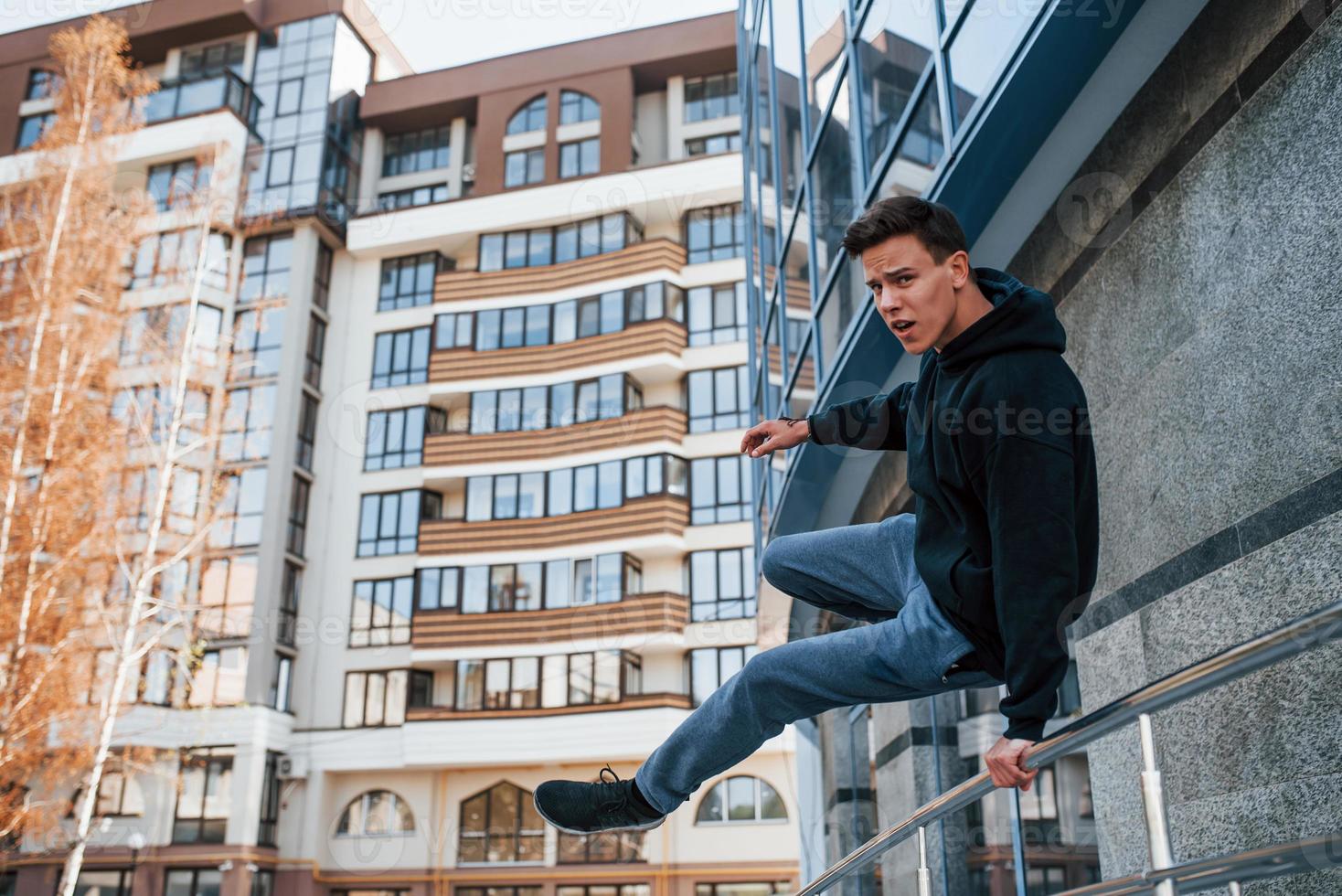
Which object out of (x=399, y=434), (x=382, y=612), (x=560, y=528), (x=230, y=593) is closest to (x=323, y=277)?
(x=399, y=434)

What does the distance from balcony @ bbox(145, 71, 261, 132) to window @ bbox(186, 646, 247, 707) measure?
17.1 meters

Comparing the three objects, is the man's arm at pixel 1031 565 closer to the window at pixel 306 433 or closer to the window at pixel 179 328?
the window at pixel 179 328

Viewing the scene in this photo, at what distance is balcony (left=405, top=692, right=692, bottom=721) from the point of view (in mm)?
30578

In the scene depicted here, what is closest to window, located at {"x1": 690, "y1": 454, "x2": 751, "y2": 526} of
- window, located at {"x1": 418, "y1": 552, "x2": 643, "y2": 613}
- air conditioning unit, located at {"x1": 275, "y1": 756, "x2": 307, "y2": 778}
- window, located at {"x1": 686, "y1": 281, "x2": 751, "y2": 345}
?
window, located at {"x1": 418, "y1": 552, "x2": 643, "y2": 613}

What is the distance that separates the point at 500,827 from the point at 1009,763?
31.4 m

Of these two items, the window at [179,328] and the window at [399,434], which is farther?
the window at [399,434]

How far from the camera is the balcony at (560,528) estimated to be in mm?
32062

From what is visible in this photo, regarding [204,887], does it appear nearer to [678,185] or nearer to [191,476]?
[191,476]

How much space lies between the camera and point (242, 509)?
3512 cm

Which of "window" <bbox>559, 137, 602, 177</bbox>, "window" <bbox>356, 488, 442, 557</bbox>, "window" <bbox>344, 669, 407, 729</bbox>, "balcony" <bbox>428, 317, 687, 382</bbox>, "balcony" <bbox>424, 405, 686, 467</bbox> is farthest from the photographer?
"window" <bbox>559, 137, 602, 177</bbox>

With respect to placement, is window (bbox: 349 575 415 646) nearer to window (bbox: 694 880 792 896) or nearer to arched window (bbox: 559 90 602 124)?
window (bbox: 694 880 792 896)

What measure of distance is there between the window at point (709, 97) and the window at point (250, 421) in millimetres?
15622

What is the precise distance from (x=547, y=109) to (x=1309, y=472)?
1456 inches

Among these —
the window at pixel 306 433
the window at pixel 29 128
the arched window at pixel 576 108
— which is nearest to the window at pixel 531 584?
the window at pixel 306 433
